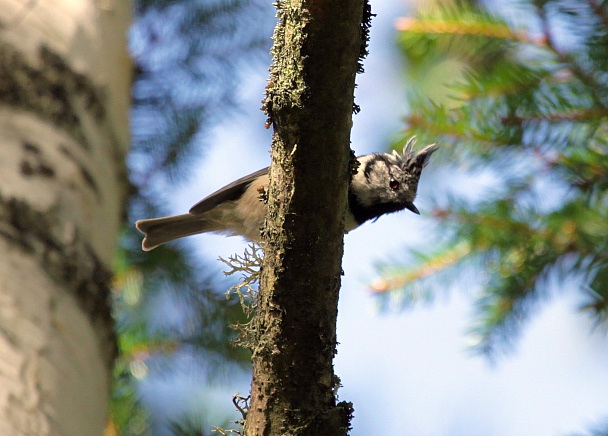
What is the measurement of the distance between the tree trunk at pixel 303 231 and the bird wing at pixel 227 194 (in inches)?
70.5

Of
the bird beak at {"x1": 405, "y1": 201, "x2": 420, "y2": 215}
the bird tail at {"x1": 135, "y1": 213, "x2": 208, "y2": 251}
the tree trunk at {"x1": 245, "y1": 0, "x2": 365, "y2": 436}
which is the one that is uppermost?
the bird beak at {"x1": 405, "y1": 201, "x2": 420, "y2": 215}

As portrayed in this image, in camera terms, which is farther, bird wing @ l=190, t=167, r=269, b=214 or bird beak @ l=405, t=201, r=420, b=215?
bird beak @ l=405, t=201, r=420, b=215

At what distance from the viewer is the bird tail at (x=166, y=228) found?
299 centimetres

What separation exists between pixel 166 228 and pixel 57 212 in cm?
137

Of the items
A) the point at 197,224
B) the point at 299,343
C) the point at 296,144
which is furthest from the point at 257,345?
the point at 197,224

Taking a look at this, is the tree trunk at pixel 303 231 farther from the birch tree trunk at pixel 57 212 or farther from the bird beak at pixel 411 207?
the bird beak at pixel 411 207

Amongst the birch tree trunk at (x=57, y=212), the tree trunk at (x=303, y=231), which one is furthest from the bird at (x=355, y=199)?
the tree trunk at (x=303, y=231)

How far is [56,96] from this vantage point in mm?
2043

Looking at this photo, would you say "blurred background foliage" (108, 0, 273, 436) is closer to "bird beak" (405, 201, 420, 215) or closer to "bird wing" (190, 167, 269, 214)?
"bird wing" (190, 167, 269, 214)

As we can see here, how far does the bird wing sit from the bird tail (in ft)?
0.36

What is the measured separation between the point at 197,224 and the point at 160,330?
2.69ft

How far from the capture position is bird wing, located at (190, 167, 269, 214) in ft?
10.7

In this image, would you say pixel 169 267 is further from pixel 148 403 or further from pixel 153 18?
pixel 153 18

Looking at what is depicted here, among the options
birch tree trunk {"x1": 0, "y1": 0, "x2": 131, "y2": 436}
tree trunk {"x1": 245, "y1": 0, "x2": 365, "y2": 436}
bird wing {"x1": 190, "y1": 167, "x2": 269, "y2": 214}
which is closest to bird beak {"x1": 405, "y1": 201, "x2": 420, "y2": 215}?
bird wing {"x1": 190, "y1": 167, "x2": 269, "y2": 214}
